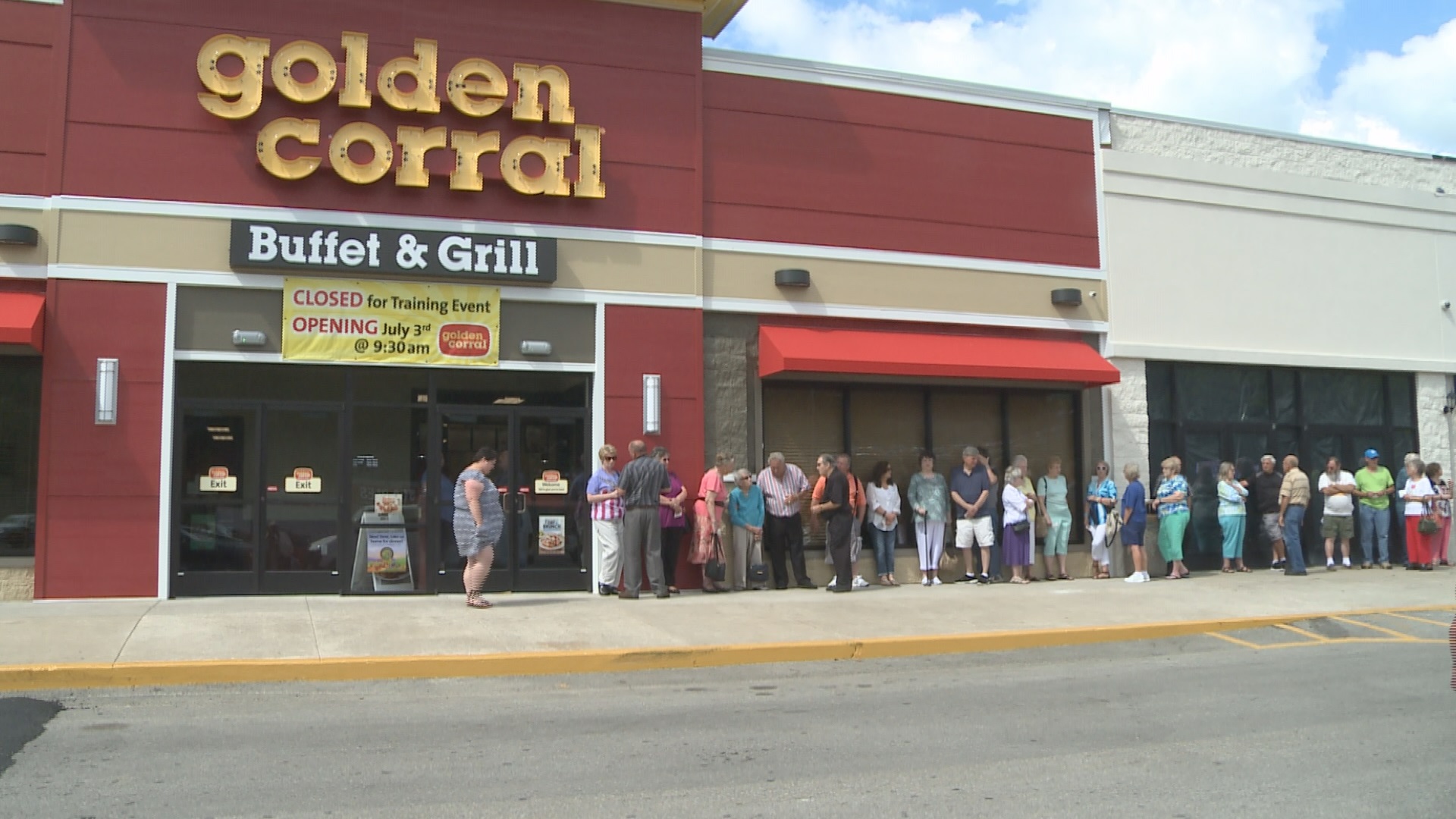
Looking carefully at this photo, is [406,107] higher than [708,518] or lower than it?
higher

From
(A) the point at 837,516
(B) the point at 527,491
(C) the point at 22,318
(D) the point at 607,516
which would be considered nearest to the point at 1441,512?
(A) the point at 837,516

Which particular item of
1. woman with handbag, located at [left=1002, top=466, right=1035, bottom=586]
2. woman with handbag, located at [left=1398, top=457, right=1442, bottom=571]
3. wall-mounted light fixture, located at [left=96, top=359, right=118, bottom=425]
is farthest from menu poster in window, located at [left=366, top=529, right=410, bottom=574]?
woman with handbag, located at [left=1398, top=457, right=1442, bottom=571]

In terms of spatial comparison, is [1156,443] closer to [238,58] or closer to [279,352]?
[279,352]

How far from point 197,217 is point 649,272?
201 inches

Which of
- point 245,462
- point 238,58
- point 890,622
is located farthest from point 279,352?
point 890,622

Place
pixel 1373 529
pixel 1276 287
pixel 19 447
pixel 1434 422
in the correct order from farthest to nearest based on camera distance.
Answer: pixel 1434 422 < pixel 1276 287 < pixel 1373 529 < pixel 19 447

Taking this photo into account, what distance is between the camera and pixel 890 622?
1182 cm

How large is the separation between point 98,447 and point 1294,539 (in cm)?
1504

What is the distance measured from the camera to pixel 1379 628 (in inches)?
479

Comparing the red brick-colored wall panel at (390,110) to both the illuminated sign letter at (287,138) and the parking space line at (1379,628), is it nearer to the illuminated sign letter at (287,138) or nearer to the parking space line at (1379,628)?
the illuminated sign letter at (287,138)

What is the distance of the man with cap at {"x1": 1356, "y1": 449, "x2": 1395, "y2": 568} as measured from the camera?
677 inches

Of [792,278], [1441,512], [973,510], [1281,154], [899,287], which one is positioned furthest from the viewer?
[1281,154]

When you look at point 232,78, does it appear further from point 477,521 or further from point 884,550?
point 884,550

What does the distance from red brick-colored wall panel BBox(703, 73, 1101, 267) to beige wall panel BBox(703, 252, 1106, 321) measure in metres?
0.30
